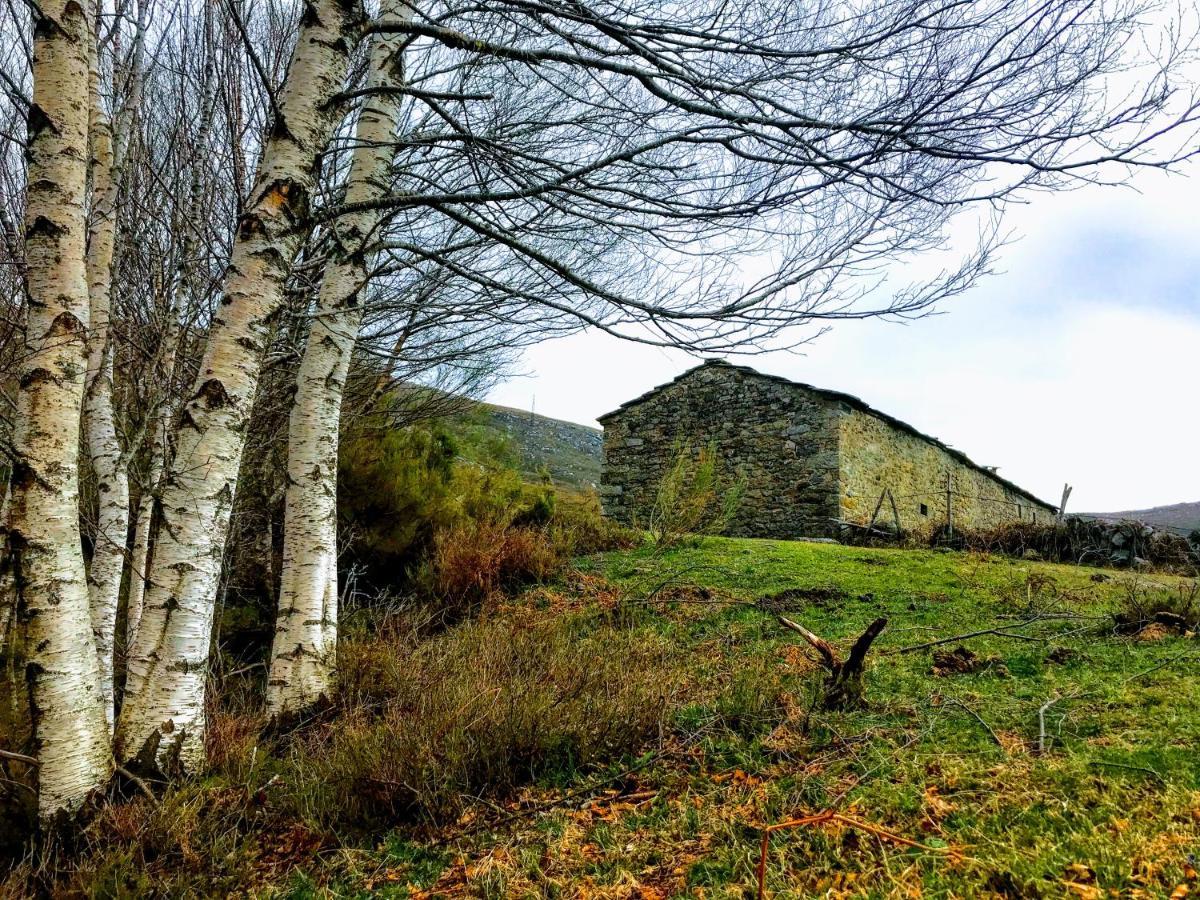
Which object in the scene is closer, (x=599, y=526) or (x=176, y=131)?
(x=176, y=131)

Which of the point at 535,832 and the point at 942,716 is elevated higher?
the point at 942,716

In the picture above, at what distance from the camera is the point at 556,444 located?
61.0m

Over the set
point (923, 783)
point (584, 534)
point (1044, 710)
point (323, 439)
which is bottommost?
point (923, 783)

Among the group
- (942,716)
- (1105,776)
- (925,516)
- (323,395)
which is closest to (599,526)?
(323,395)

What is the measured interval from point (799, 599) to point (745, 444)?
375 inches

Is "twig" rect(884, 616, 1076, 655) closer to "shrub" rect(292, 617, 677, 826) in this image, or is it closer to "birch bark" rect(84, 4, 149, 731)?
"shrub" rect(292, 617, 677, 826)

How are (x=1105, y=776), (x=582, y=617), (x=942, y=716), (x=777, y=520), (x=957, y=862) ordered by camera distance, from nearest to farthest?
(x=957, y=862), (x=1105, y=776), (x=942, y=716), (x=582, y=617), (x=777, y=520)

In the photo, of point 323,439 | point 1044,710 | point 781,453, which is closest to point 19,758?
point 323,439

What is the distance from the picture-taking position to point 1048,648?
4078 mm

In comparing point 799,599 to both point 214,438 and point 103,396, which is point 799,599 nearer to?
point 214,438

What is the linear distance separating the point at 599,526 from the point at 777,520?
5601 mm

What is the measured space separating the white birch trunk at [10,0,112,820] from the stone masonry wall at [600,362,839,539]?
11.3 meters

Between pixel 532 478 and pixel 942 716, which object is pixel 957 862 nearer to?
pixel 942 716

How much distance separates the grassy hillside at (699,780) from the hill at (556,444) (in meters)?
39.5
